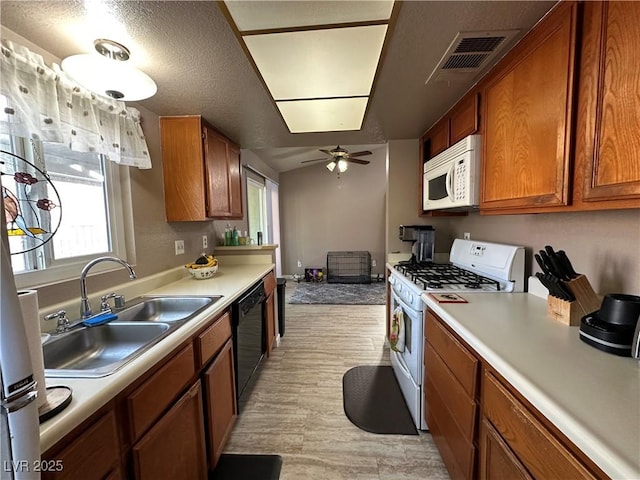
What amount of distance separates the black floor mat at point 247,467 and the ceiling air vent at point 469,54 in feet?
7.61

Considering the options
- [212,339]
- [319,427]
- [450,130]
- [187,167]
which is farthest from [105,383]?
[450,130]

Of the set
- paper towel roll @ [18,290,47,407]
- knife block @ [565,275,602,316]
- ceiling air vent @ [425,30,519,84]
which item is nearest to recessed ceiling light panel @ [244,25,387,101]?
ceiling air vent @ [425,30,519,84]

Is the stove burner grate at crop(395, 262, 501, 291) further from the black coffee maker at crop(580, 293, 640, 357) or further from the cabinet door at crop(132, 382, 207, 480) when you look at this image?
the cabinet door at crop(132, 382, 207, 480)

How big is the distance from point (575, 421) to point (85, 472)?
1184mm

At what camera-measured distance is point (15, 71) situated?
101 centimetres

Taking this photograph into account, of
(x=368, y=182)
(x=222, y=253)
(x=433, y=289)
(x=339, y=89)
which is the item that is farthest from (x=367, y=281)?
(x=339, y=89)

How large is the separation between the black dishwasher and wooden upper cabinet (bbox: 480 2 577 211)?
163 cm

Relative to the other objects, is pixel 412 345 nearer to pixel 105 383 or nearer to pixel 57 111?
pixel 105 383

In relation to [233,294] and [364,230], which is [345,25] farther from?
[364,230]

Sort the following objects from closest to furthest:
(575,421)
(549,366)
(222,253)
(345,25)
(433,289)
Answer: (575,421) < (549,366) < (345,25) < (433,289) < (222,253)

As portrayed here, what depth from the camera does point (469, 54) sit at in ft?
4.39

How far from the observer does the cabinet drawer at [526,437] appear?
64 cm

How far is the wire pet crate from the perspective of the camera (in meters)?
6.02

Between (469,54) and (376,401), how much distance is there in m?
2.21
